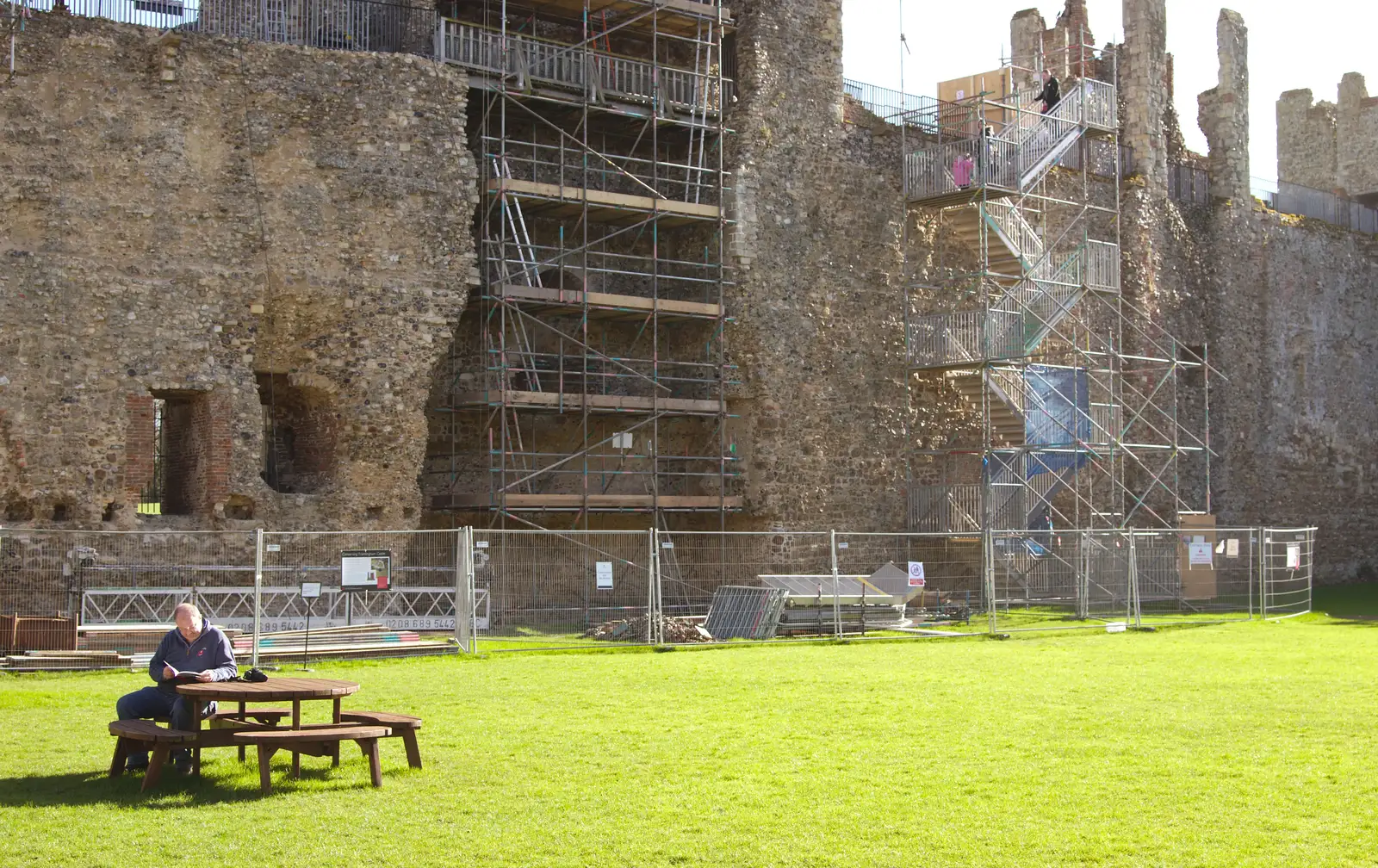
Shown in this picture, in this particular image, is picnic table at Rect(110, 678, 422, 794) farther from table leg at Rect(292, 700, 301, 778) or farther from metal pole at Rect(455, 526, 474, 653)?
metal pole at Rect(455, 526, 474, 653)

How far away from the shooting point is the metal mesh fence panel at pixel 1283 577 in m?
24.1

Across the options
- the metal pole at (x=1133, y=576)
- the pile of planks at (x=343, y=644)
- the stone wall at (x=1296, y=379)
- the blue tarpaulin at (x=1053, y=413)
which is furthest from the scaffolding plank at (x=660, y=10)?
the stone wall at (x=1296, y=379)

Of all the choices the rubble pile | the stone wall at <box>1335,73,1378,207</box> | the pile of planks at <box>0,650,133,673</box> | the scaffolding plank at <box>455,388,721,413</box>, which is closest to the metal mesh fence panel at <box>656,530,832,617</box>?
the rubble pile

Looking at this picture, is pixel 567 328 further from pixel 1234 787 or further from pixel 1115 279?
pixel 1234 787

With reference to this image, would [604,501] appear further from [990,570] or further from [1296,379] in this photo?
[1296,379]

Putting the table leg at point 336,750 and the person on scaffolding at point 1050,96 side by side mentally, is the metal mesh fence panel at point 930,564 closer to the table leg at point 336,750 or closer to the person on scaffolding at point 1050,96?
the person on scaffolding at point 1050,96

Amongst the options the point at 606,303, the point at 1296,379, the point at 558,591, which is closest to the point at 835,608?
the point at 558,591

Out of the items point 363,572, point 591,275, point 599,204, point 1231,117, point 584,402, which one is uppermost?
point 1231,117

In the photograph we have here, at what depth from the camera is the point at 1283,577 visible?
25.3 meters

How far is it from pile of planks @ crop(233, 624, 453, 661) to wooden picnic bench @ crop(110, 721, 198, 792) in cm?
663

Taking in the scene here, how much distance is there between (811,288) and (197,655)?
18.0 metres

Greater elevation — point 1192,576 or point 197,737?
point 1192,576

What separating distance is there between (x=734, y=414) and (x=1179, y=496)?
36.1 feet

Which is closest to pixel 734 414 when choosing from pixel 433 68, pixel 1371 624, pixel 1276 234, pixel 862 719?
pixel 433 68
